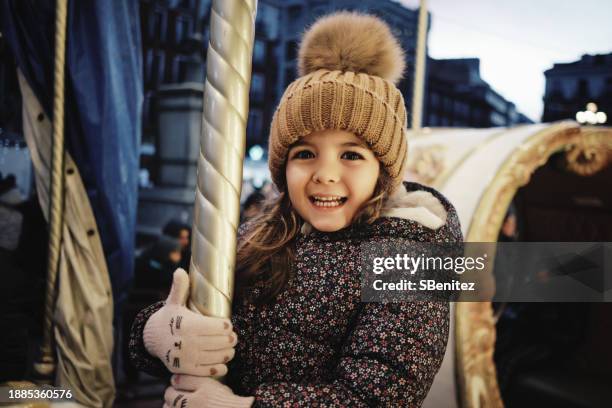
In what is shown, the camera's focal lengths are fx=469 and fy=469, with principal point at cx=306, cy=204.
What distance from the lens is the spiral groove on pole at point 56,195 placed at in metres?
1.97

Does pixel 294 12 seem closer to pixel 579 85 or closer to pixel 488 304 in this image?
pixel 579 85

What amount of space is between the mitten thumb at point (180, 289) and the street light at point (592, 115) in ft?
9.41

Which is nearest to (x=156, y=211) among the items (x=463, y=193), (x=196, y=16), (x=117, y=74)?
(x=196, y=16)

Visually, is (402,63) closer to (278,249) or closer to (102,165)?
(278,249)

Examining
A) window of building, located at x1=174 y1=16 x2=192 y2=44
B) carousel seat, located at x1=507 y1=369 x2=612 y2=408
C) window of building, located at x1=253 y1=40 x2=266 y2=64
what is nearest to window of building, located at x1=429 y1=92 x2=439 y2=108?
window of building, located at x1=253 y1=40 x2=266 y2=64

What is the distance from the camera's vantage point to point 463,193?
5.60 feet

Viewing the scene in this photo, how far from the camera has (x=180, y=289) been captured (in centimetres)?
90

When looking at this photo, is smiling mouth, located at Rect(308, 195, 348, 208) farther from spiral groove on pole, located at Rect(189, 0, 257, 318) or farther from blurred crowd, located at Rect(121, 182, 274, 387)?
blurred crowd, located at Rect(121, 182, 274, 387)

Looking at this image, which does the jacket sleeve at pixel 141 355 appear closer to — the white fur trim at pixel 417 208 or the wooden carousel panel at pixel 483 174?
the white fur trim at pixel 417 208

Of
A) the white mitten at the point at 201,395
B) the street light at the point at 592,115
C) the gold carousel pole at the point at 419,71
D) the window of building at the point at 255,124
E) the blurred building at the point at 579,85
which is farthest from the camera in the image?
the window of building at the point at 255,124

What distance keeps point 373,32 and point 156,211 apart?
5.16 m

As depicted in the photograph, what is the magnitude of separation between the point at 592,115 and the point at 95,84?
291cm

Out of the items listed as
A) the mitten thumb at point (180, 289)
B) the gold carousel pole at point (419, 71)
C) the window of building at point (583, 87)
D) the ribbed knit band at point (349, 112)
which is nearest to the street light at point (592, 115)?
the window of building at point (583, 87)

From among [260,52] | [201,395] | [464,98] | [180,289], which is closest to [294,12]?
[464,98]
